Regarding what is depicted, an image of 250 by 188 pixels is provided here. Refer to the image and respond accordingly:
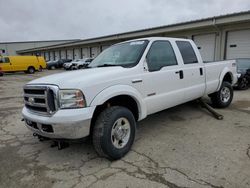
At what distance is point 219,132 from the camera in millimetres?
4461

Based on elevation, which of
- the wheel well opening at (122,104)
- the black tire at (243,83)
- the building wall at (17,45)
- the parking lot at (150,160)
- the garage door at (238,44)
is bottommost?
the parking lot at (150,160)

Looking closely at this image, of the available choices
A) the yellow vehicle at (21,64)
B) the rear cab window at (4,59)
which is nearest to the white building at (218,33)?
the yellow vehicle at (21,64)

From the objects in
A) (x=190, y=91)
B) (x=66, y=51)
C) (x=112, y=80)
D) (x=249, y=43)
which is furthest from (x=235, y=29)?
→ (x=66, y=51)

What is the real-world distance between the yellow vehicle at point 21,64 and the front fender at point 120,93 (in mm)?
24193

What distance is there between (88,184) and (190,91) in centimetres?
308

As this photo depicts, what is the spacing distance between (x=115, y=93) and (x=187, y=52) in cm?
252

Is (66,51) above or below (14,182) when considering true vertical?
above

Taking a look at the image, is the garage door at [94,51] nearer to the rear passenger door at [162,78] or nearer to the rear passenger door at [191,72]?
the rear passenger door at [191,72]

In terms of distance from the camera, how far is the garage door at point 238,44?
14147 mm

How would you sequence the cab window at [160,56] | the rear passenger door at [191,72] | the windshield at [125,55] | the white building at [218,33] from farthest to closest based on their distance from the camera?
1. the white building at [218,33]
2. the rear passenger door at [191,72]
3. the cab window at [160,56]
4. the windshield at [125,55]

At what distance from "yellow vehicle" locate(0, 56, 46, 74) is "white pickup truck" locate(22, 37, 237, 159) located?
23.2 m

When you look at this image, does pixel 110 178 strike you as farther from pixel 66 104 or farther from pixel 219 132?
pixel 219 132

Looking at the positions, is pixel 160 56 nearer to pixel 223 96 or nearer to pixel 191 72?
pixel 191 72

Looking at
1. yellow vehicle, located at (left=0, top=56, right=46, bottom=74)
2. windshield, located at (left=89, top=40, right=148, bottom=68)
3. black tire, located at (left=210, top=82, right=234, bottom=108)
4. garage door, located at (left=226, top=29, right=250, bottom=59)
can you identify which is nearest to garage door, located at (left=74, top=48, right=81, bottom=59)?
yellow vehicle, located at (left=0, top=56, right=46, bottom=74)
